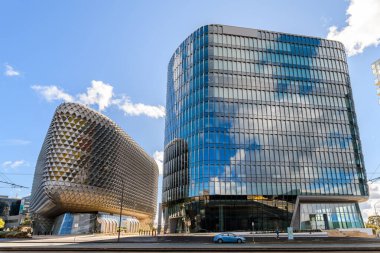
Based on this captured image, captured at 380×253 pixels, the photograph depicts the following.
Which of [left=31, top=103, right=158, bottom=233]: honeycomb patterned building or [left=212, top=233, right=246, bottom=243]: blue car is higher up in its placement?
[left=31, top=103, right=158, bottom=233]: honeycomb patterned building

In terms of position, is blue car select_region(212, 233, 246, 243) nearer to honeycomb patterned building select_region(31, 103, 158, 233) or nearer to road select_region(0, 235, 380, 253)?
road select_region(0, 235, 380, 253)

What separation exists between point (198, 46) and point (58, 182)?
53956 millimetres

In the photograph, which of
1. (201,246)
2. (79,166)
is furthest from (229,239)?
(79,166)

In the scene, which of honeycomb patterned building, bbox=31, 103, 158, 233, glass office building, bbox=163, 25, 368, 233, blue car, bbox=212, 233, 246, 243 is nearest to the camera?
blue car, bbox=212, 233, 246, 243

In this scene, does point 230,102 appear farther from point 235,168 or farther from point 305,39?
point 305,39

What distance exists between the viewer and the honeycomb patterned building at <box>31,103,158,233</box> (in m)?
85.0

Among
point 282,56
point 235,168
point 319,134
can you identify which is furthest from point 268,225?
point 282,56

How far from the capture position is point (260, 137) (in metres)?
68.1

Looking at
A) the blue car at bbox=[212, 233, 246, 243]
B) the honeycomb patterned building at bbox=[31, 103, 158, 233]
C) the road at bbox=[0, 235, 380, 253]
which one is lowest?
the road at bbox=[0, 235, 380, 253]

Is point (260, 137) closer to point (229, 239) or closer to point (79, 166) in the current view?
point (229, 239)

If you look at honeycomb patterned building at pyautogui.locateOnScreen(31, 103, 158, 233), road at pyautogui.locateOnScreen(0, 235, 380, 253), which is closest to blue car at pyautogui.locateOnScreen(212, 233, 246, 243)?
road at pyautogui.locateOnScreen(0, 235, 380, 253)

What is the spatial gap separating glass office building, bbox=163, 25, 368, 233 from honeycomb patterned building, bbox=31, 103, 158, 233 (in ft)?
92.6

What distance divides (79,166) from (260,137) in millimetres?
54965

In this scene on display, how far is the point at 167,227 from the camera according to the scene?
75.6m
